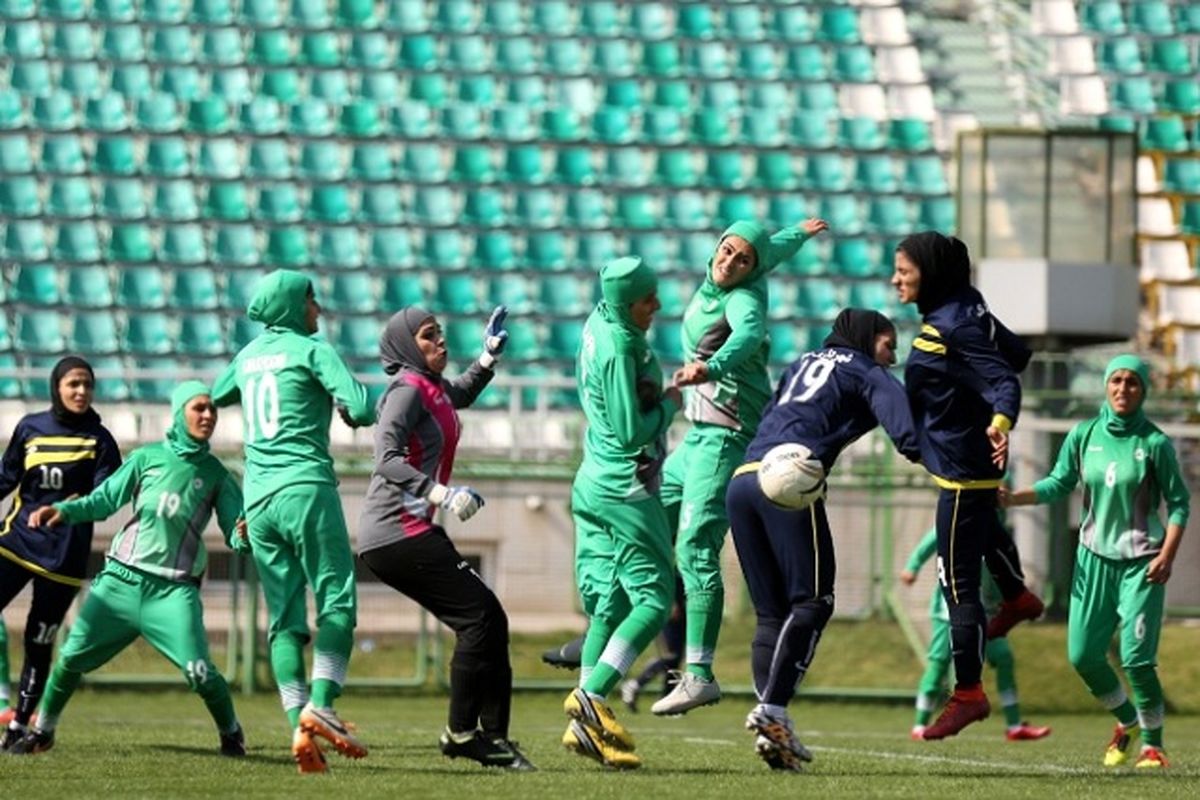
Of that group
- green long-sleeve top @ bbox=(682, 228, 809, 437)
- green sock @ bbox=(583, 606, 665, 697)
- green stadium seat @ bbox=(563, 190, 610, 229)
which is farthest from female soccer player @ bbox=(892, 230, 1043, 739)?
green stadium seat @ bbox=(563, 190, 610, 229)

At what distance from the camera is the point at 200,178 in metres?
28.6

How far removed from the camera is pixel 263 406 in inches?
369

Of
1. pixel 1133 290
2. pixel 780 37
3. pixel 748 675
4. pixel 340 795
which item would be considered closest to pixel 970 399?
pixel 340 795

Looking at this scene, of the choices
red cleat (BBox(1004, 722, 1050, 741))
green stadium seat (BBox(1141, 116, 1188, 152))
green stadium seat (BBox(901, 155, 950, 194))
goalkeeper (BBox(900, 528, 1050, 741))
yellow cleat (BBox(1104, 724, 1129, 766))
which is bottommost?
red cleat (BBox(1004, 722, 1050, 741))

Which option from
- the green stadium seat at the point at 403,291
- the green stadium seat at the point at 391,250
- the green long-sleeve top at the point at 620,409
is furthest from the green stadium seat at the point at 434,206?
the green long-sleeve top at the point at 620,409

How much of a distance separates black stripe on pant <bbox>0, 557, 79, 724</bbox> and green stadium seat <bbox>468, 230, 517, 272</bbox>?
54.8ft

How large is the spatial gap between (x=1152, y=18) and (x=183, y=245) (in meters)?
12.1

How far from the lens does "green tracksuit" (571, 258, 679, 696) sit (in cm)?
948

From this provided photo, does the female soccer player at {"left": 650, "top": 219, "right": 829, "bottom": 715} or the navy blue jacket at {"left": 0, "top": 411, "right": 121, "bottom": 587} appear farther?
the navy blue jacket at {"left": 0, "top": 411, "right": 121, "bottom": 587}

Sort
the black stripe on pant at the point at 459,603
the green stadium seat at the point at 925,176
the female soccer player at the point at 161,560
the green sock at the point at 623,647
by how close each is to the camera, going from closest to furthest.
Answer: the black stripe on pant at the point at 459,603
the green sock at the point at 623,647
the female soccer player at the point at 161,560
the green stadium seat at the point at 925,176

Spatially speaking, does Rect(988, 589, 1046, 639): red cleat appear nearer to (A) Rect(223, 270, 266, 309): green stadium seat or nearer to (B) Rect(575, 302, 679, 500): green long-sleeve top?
(B) Rect(575, 302, 679, 500): green long-sleeve top

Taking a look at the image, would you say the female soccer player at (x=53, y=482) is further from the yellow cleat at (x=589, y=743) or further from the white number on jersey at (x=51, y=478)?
the yellow cleat at (x=589, y=743)

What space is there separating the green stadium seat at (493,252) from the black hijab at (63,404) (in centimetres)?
1677

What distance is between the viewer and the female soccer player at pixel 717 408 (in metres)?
9.96
